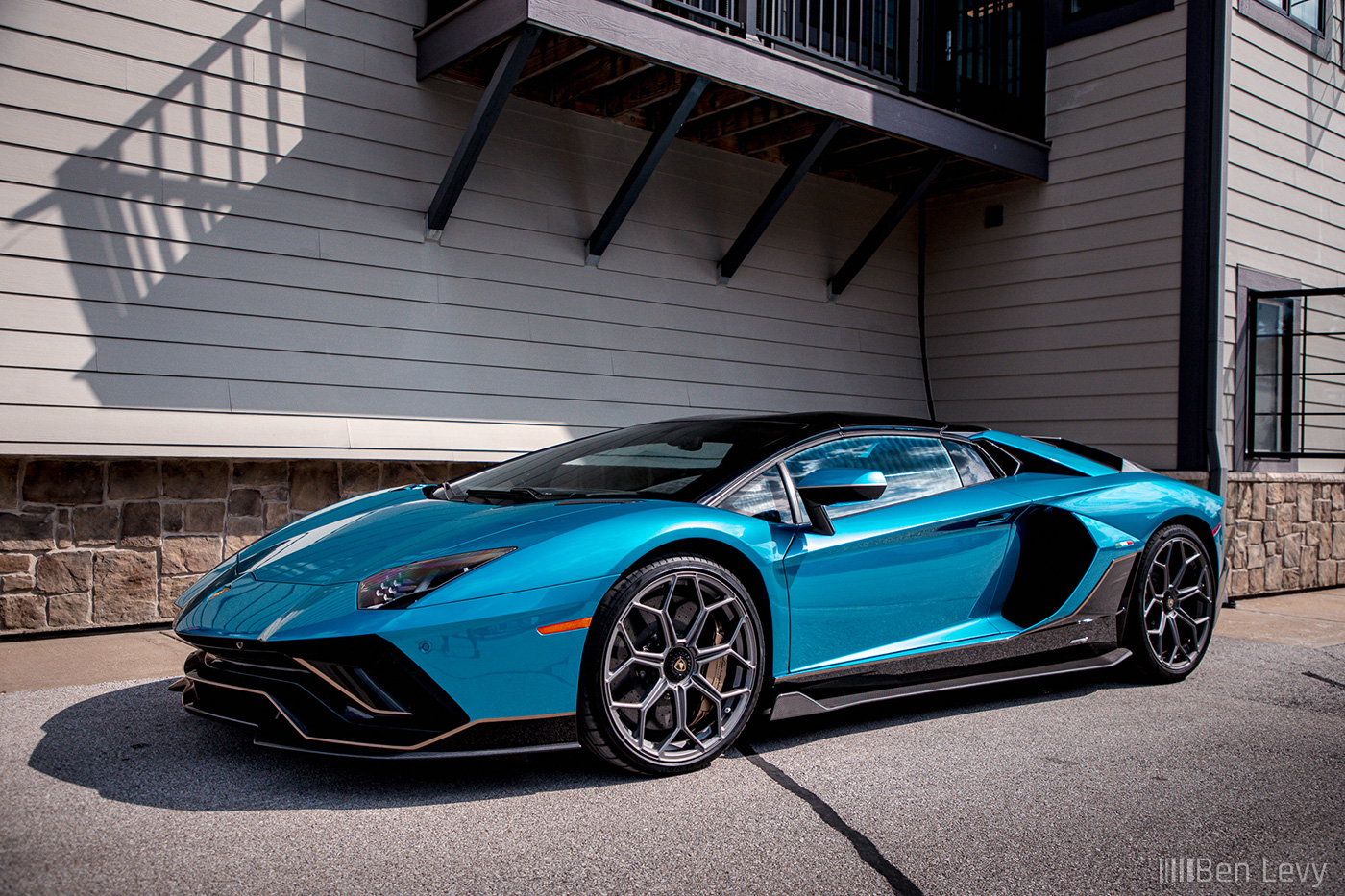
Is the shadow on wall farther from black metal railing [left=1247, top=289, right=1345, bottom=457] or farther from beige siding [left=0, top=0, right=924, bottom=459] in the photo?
black metal railing [left=1247, top=289, right=1345, bottom=457]

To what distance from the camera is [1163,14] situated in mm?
7719

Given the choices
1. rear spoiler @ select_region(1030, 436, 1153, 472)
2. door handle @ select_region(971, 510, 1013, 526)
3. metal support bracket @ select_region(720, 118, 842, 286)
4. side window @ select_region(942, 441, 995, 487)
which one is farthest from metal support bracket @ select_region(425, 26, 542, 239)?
door handle @ select_region(971, 510, 1013, 526)

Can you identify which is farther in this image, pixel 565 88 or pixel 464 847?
pixel 565 88

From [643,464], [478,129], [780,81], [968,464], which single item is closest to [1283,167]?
[780,81]

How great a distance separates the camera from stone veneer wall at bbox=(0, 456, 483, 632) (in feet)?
16.2

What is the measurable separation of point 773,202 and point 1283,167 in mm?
4186

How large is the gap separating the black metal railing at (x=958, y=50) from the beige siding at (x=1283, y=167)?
152 centimetres

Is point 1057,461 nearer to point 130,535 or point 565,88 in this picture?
point 565,88

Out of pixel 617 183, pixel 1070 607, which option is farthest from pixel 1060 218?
pixel 1070 607

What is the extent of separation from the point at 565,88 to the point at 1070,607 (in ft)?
14.9

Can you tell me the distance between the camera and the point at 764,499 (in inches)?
132

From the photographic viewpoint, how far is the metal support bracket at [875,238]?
818 centimetres
